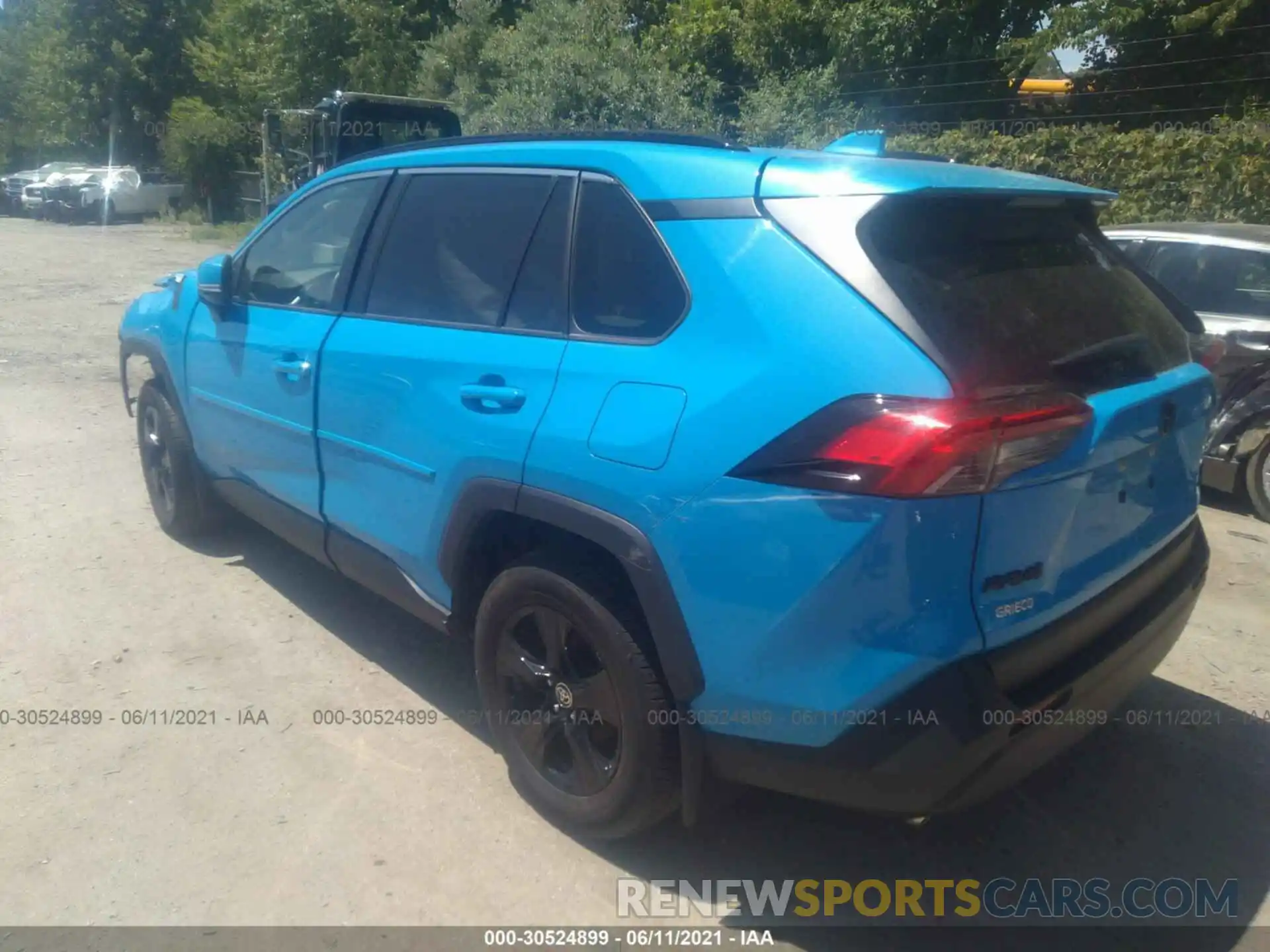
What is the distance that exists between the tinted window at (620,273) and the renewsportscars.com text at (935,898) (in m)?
1.54

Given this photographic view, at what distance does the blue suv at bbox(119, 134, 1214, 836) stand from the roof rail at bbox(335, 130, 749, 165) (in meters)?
0.02

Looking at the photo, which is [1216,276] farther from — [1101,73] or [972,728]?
[1101,73]

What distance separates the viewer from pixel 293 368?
405cm

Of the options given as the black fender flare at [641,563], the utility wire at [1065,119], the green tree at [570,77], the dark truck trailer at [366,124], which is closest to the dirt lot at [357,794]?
the black fender flare at [641,563]

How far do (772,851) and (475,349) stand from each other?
1.72m

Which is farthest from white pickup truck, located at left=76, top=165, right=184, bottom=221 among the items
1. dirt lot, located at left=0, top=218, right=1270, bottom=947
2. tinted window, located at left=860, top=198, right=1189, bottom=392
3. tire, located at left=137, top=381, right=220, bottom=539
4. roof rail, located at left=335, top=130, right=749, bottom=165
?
tinted window, located at left=860, top=198, right=1189, bottom=392

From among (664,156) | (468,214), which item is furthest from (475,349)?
(664,156)

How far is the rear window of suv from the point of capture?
2.47 m

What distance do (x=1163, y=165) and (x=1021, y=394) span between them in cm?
1071

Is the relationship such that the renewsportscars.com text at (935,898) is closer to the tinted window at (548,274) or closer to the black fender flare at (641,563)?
the black fender flare at (641,563)

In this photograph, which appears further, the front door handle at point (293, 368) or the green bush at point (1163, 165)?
the green bush at point (1163, 165)

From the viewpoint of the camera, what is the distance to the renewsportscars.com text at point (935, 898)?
2.94 m

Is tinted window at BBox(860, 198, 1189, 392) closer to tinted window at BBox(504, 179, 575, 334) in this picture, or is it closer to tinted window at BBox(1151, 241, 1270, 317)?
tinted window at BBox(504, 179, 575, 334)

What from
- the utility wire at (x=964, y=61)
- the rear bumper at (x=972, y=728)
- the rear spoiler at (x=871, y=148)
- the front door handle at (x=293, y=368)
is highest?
the utility wire at (x=964, y=61)
